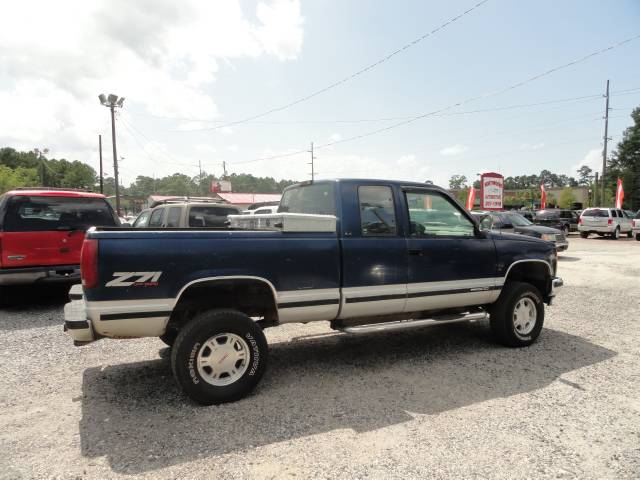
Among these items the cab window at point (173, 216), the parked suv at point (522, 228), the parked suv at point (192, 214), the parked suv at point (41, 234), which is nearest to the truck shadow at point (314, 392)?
the parked suv at point (41, 234)

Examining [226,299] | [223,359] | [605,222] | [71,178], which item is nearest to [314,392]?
[223,359]

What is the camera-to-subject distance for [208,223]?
858 cm

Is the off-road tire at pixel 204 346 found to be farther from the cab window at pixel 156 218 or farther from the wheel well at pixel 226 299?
the cab window at pixel 156 218

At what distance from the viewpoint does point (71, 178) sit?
97.1m

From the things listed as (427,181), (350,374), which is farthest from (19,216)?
(427,181)

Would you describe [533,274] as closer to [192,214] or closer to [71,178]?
[192,214]

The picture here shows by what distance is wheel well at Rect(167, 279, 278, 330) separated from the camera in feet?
11.9

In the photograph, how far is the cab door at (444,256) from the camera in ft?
14.6

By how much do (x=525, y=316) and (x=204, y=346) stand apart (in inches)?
157

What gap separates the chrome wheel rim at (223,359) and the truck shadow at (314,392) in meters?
0.24

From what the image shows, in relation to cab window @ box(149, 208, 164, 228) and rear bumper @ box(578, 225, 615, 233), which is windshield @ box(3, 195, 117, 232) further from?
rear bumper @ box(578, 225, 615, 233)

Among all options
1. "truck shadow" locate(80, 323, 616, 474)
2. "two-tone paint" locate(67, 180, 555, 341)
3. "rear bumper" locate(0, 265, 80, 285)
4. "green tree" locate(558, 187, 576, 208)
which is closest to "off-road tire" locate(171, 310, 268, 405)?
"truck shadow" locate(80, 323, 616, 474)

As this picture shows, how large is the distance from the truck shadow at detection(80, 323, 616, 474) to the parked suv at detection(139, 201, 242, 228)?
409cm

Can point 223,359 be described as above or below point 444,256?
below
